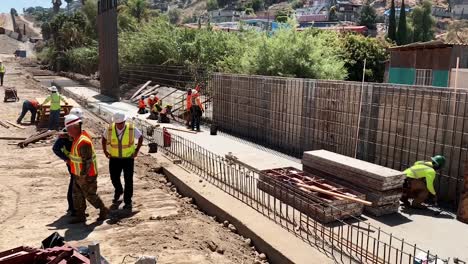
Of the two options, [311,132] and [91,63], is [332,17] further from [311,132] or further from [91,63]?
[311,132]

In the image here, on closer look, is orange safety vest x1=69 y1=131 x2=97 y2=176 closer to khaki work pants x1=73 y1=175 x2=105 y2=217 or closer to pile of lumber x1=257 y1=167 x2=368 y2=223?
khaki work pants x1=73 y1=175 x2=105 y2=217

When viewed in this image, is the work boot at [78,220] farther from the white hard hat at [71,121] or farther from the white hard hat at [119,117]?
the white hard hat at [119,117]

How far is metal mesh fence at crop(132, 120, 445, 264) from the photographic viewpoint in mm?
5312

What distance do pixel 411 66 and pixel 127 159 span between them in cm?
2191

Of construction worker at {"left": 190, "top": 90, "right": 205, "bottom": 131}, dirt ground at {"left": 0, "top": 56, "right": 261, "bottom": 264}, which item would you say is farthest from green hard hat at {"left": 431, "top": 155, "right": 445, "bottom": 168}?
construction worker at {"left": 190, "top": 90, "right": 205, "bottom": 131}

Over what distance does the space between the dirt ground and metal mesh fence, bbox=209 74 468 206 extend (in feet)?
12.5

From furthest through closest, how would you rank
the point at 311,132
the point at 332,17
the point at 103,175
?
1. the point at 332,17
2. the point at 311,132
3. the point at 103,175

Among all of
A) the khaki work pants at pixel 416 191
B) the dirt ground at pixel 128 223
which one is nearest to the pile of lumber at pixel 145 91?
the dirt ground at pixel 128 223

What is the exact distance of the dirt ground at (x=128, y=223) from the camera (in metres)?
5.82

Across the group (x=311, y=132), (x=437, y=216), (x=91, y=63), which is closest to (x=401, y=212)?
(x=437, y=216)

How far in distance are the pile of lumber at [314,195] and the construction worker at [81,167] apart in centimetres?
289

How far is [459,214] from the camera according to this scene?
686cm

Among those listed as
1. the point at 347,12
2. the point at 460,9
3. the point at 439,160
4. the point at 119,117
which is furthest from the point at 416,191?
the point at 460,9

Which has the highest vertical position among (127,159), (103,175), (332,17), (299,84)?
(332,17)
